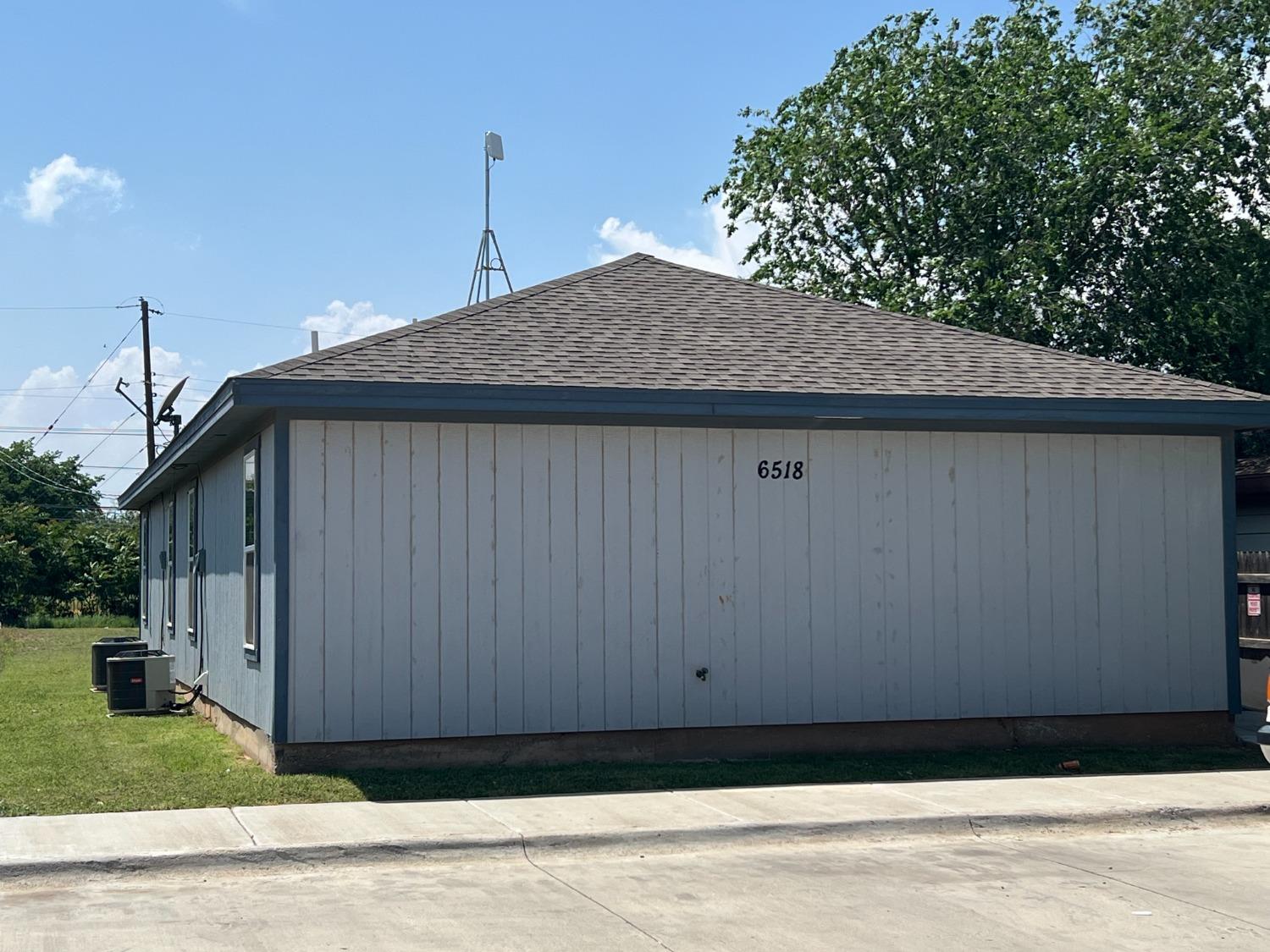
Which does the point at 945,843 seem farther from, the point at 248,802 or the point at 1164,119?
the point at 1164,119

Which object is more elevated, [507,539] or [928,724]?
[507,539]

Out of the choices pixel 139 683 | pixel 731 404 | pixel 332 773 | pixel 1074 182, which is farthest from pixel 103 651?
pixel 1074 182

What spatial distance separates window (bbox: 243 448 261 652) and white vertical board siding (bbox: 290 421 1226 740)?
0.83m

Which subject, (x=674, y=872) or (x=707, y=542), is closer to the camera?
(x=674, y=872)

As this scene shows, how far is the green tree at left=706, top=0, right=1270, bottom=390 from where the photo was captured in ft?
86.5

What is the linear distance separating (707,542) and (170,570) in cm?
1238

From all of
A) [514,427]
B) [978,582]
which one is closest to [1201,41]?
[978,582]

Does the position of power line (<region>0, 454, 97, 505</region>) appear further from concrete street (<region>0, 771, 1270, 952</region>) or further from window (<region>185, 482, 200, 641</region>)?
concrete street (<region>0, 771, 1270, 952</region>)

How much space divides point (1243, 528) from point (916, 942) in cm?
1285

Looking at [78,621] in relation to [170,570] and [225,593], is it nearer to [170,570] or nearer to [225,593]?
[170,570]

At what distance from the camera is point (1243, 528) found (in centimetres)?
1784

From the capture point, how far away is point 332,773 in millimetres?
11273

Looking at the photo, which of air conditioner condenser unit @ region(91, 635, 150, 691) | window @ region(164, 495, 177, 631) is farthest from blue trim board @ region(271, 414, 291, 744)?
window @ region(164, 495, 177, 631)

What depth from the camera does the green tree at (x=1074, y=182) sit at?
2638 centimetres
